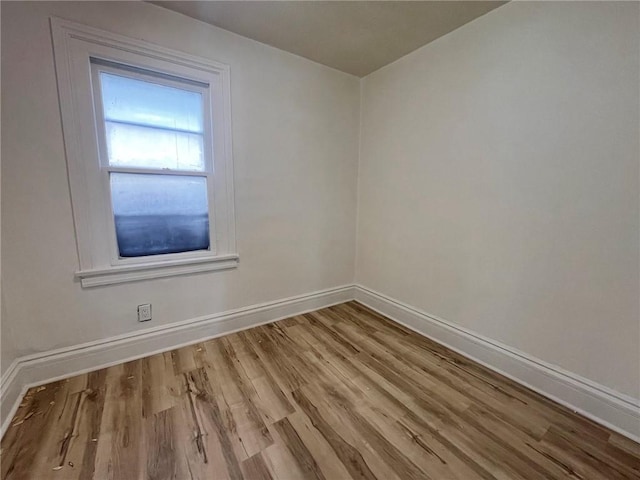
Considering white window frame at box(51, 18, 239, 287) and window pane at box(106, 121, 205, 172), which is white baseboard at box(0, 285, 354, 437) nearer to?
white window frame at box(51, 18, 239, 287)

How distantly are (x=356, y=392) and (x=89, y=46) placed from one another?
255cm

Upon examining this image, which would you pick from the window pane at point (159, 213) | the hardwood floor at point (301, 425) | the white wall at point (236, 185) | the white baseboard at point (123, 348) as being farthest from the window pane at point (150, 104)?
the hardwood floor at point (301, 425)

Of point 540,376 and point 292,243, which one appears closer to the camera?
point 540,376

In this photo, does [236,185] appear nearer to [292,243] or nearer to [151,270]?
[292,243]

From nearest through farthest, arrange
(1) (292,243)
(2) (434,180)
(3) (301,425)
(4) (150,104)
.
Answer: (3) (301,425) → (4) (150,104) → (2) (434,180) → (1) (292,243)

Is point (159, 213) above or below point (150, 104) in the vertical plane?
below

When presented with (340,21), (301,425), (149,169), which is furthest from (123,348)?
(340,21)

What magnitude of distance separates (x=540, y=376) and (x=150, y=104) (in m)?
3.00

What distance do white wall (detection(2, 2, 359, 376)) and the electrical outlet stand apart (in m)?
0.04

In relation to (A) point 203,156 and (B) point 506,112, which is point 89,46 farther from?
(B) point 506,112

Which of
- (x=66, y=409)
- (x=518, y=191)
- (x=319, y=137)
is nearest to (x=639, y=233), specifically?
(x=518, y=191)

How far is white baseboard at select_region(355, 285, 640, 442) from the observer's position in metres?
1.35

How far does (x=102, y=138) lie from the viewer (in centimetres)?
163

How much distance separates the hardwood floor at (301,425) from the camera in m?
1.15
